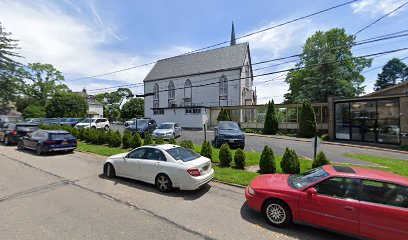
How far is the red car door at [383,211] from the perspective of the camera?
315 cm

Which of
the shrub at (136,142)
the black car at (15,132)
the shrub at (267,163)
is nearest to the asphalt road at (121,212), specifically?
the shrub at (267,163)

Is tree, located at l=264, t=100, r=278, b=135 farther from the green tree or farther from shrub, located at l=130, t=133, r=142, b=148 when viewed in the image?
the green tree

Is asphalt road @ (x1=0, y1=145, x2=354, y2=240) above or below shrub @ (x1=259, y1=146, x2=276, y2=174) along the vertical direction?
below

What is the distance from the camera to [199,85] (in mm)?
37688

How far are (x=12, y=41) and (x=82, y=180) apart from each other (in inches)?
1230

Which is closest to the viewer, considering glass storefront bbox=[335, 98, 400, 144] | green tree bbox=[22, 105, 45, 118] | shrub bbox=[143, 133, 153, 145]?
shrub bbox=[143, 133, 153, 145]

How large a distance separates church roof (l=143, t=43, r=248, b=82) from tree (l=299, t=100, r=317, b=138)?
19.2 metres

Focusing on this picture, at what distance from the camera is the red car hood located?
431cm

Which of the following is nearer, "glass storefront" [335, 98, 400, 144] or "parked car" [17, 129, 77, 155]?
"parked car" [17, 129, 77, 155]

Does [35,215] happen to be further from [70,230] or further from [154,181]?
[154,181]

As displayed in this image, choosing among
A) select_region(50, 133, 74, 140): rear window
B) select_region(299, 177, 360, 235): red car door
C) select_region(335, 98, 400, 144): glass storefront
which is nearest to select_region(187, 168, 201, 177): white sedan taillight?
select_region(299, 177, 360, 235): red car door

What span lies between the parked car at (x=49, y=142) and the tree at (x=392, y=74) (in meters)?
75.7

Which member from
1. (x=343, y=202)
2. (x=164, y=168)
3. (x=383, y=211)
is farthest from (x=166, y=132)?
(x=383, y=211)

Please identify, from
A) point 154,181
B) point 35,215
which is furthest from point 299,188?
point 35,215
